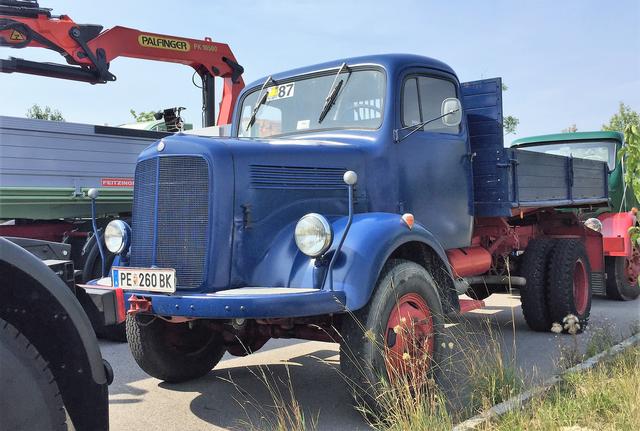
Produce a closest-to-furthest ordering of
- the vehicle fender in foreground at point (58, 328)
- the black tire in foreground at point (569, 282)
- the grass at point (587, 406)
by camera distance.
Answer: the vehicle fender in foreground at point (58, 328) < the grass at point (587, 406) < the black tire in foreground at point (569, 282)

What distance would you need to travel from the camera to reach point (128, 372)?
206 inches

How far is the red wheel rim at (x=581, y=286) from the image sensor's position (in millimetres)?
6910

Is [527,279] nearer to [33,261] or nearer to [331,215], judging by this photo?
[331,215]

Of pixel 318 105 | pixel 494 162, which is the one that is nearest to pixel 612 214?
pixel 494 162

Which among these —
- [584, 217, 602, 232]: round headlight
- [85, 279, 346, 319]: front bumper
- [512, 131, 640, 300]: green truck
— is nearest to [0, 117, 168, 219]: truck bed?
[85, 279, 346, 319]: front bumper

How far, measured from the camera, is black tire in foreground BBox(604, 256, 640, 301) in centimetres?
903

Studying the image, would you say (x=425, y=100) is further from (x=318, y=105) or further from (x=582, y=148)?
(x=582, y=148)

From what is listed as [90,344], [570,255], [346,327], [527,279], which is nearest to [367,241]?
[346,327]

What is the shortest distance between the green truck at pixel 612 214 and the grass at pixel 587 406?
4.67 meters

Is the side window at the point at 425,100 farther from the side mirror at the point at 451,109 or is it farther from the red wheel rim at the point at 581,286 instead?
the red wheel rim at the point at 581,286

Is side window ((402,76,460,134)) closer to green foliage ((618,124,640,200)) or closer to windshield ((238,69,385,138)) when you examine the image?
windshield ((238,69,385,138))

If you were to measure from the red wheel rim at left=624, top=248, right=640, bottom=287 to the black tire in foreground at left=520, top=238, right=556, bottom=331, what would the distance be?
11.5 feet

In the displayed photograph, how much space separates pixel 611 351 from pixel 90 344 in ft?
13.1

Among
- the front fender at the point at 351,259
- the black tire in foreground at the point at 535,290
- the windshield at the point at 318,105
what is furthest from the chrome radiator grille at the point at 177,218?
the black tire in foreground at the point at 535,290
